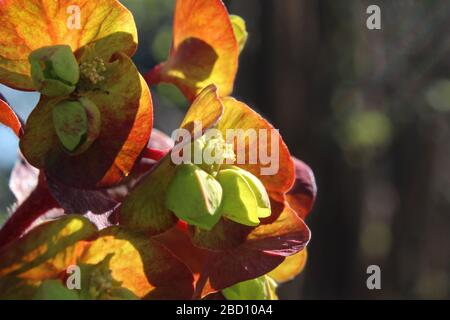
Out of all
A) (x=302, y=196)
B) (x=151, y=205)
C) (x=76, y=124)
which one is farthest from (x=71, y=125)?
(x=302, y=196)

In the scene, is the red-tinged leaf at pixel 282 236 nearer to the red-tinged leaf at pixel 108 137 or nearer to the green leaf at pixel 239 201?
the green leaf at pixel 239 201

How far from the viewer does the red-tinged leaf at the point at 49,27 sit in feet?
2.94

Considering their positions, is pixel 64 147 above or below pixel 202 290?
above

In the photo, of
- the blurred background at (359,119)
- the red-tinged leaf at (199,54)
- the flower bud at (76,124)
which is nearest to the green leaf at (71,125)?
the flower bud at (76,124)

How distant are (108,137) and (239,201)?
14 cm

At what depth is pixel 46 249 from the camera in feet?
A: 2.73

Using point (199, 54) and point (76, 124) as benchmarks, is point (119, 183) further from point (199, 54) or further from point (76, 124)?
point (199, 54)

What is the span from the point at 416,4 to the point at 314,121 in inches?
32.7

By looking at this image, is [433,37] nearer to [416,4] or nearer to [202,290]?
[416,4]

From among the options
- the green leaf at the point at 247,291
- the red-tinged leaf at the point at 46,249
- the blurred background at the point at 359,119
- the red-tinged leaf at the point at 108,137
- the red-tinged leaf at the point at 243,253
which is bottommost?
the blurred background at the point at 359,119

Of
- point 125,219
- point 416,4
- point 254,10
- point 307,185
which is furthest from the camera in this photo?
point 254,10

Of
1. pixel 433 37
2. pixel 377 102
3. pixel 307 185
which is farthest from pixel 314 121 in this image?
pixel 307 185

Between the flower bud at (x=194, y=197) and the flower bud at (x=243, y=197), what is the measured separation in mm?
16
